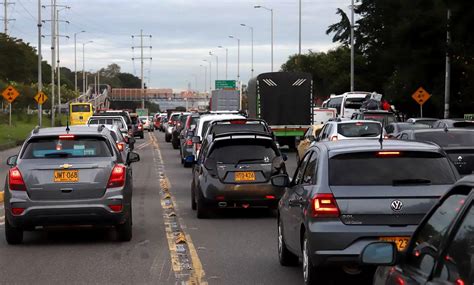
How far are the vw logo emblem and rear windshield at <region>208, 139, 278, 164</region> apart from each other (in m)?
7.55

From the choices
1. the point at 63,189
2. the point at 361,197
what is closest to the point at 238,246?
A: the point at 63,189

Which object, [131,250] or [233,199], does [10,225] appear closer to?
[131,250]

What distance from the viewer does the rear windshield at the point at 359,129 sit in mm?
25953

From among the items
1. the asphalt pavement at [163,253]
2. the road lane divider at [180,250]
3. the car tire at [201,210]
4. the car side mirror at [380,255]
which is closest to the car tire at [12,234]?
the asphalt pavement at [163,253]

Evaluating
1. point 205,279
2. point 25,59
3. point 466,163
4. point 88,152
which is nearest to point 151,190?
point 466,163

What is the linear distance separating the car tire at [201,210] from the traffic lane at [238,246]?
14 cm

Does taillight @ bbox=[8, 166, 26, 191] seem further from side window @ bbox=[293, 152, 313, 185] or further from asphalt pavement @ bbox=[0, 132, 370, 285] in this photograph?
side window @ bbox=[293, 152, 313, 185]

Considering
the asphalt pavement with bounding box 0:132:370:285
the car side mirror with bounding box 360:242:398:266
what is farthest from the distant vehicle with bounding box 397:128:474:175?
the car side mirror with bounding box 360:242:398:266

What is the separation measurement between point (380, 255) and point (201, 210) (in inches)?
452

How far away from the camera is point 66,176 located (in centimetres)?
1235

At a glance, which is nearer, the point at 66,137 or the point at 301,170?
the point at 301,170

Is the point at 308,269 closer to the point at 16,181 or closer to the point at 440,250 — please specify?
the point at 440,250

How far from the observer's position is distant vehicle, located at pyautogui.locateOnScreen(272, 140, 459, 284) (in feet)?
28.0

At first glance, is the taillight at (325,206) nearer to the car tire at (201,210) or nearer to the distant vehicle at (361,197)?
the distant vehicle at (361,197)
